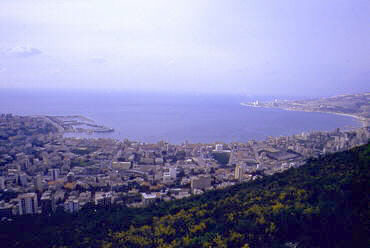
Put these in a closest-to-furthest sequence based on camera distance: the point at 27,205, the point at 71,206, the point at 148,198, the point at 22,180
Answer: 1. the point at 27,205
2. the point at 71,206
3. the point at 148,198
4. the point at 22,180

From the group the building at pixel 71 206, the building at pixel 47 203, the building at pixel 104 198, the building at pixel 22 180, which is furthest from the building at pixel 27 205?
the building at pixel 22 180

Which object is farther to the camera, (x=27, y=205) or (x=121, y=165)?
(x=121, y=165)

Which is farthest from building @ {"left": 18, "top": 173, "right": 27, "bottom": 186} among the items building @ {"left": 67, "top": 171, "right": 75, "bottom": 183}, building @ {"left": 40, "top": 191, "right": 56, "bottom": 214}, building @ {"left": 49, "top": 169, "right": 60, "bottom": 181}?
building @ {"left": 40, "top": 191, "right": 56, "bottom": 214}

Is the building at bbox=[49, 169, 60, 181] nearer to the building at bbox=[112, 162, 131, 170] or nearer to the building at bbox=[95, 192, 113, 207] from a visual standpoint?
the building at bbox=[112, 162, 131, 170]

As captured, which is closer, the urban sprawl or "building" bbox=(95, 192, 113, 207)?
"building" bbox=(95, 192, 113, 207)

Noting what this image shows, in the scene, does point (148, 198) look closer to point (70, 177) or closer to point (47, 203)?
point (47, 203)

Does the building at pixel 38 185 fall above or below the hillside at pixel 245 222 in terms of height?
below

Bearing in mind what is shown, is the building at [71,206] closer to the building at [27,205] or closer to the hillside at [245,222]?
the building at [27,205]

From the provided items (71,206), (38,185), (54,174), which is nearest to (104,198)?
(71,206)
